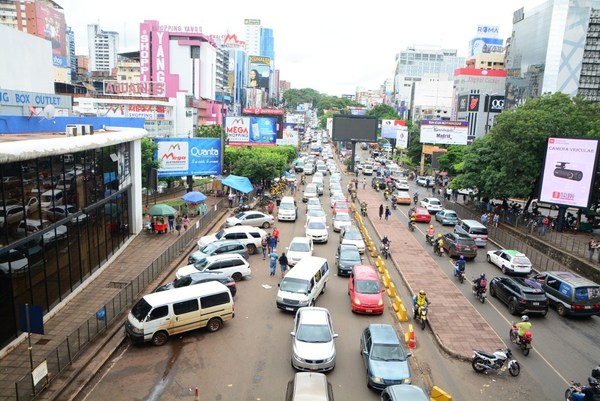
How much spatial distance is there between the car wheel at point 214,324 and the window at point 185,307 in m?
0.81

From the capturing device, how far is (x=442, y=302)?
20734mm

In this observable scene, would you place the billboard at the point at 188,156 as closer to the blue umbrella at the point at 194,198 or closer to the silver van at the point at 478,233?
the blue umbrella at the point at 194,198

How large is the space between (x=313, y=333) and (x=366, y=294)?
482 centimetres

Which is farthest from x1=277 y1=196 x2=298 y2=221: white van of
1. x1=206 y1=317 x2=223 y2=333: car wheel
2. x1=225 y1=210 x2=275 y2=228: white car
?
x1=206 y1=317 x2=223 y2=333: car wheel

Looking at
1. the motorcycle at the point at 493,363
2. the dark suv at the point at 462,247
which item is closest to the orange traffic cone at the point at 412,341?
the motorcycle at the point at 493,363

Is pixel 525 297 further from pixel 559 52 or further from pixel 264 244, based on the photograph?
pixel 559 52

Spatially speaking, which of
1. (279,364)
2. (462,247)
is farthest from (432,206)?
(279,364)

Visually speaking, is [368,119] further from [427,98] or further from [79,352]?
[427,98]

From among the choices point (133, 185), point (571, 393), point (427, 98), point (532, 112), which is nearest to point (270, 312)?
point (571, 393)

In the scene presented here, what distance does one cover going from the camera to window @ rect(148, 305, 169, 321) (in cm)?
1522

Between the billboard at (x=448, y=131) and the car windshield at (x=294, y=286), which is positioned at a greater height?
the billboard at (x=448, y=131)

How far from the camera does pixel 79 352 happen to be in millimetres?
14211

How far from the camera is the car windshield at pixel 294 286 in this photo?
1856 cm

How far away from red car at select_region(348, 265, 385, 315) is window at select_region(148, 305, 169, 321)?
744cm
